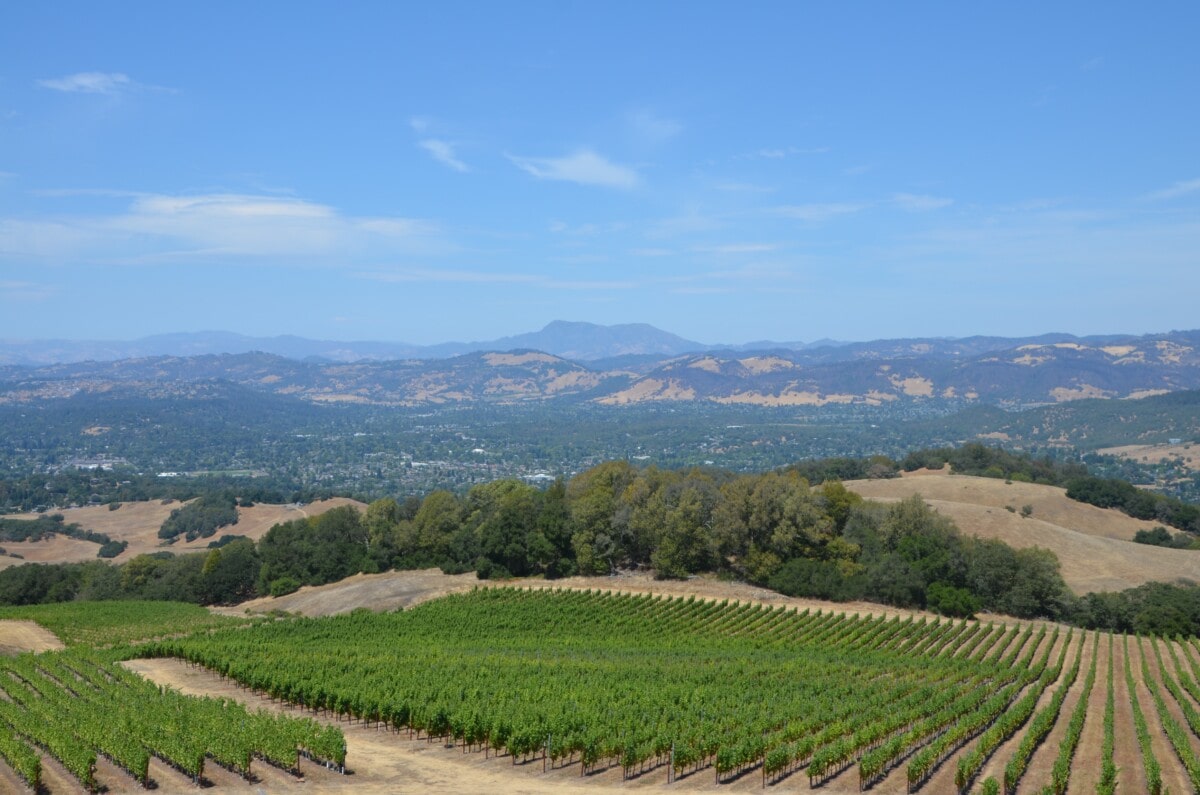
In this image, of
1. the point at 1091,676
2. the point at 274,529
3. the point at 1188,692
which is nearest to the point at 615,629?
the point at 1091,676

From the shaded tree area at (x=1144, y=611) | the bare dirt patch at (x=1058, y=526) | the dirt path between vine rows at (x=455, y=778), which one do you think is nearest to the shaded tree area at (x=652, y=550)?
the shaded tree area at (x=1144, y=611)

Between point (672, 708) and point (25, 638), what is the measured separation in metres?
49.1

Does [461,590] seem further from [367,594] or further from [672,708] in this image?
[672,708]

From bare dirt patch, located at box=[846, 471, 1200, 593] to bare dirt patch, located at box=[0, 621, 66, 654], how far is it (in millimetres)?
86339

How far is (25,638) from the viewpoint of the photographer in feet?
197

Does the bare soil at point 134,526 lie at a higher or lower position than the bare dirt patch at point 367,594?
lower

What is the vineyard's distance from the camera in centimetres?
2934

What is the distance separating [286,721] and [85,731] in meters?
6.48

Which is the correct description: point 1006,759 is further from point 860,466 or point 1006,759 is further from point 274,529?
point 860,466

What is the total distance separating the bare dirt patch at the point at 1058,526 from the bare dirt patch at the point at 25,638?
86339 millimetres

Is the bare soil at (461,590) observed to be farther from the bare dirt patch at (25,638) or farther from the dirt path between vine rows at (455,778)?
the dirt path between vine rows at (455,778)

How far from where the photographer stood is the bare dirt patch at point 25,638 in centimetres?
5672

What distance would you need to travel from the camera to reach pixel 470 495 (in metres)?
101

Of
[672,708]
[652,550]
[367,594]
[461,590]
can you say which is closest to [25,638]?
[367,594]
